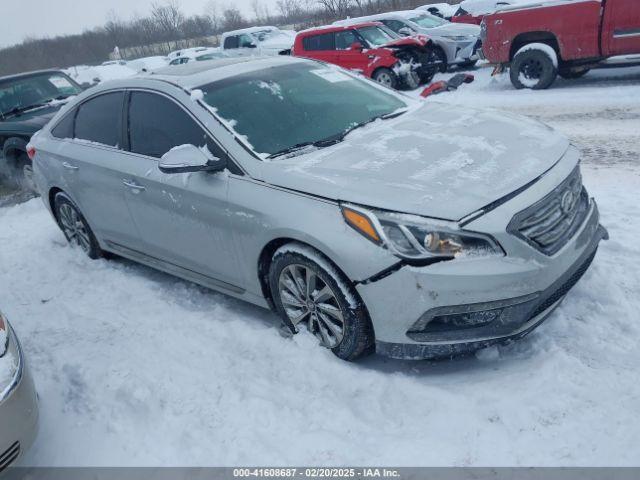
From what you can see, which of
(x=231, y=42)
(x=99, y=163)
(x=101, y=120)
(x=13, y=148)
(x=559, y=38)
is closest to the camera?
(x=99, y=163)

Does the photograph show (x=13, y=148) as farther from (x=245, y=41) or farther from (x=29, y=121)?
(x=245, y=41)

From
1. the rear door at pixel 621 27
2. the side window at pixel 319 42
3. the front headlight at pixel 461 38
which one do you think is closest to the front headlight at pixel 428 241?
the rear door at pixel 621 27

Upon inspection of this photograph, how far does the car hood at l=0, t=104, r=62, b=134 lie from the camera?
7.69 metres

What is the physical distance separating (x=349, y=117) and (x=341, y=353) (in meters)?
1.71

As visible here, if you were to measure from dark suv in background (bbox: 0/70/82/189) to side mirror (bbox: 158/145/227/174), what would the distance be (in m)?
4.76

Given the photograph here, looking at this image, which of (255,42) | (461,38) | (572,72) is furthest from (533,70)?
(255,42)

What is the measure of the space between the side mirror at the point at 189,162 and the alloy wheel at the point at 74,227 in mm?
2122

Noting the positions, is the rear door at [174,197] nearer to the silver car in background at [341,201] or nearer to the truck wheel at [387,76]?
the silver car in background at [341,201]

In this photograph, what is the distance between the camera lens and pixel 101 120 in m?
4.47

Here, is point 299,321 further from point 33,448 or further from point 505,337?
point 33,448

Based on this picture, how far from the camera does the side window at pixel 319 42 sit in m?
13.0

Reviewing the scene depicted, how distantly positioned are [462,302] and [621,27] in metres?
9.00

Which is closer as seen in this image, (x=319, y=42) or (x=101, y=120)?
(x=101, y=120)

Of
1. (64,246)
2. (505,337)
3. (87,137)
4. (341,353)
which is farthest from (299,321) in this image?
(64,246)
